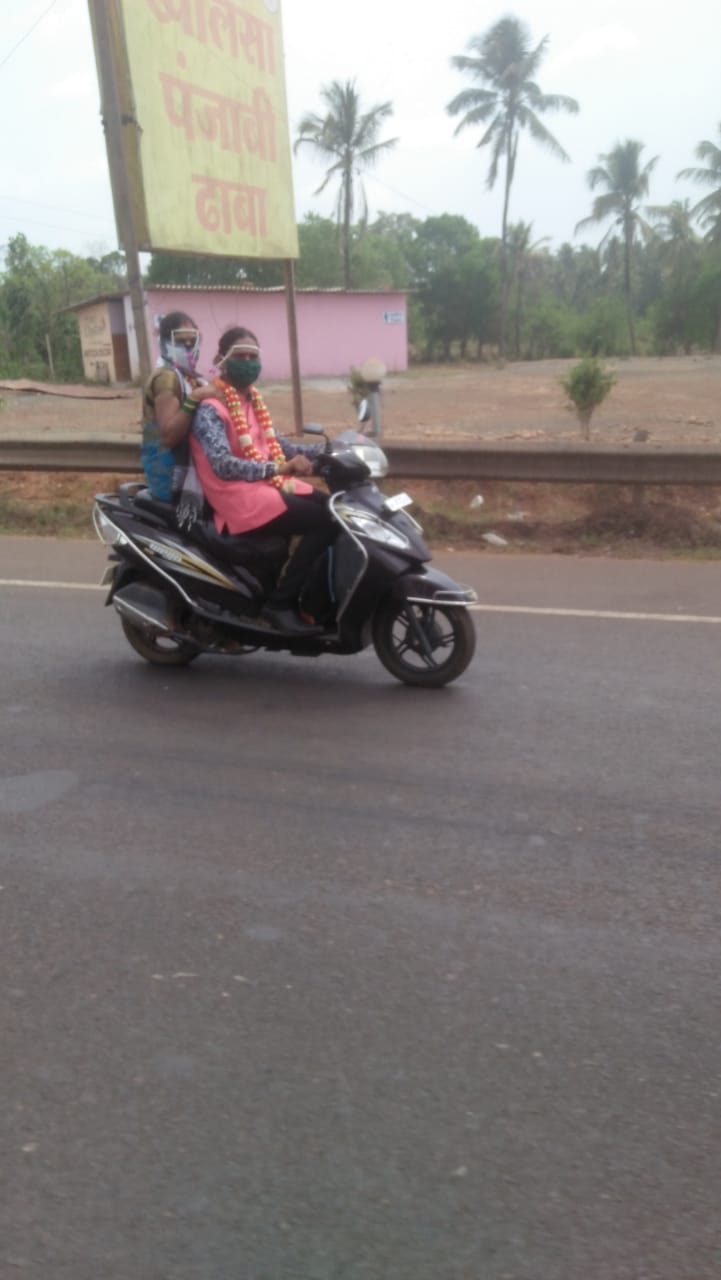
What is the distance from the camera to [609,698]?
17.8 ft

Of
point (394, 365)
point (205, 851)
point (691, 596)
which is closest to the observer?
point (205, 851)

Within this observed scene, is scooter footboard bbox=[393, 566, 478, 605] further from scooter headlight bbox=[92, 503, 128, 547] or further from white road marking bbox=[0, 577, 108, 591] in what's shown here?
white road marking bbox=[0, 577, 108, 591]

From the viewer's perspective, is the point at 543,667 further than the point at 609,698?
Yes

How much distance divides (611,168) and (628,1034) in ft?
214

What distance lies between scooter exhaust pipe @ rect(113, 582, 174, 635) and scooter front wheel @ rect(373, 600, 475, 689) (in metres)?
1.05

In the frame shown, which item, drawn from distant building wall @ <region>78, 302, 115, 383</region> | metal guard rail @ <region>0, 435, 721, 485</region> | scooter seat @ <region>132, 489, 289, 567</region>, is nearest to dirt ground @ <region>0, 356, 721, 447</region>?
metal guard rail @ <region>0, 435, 721, 485</region>

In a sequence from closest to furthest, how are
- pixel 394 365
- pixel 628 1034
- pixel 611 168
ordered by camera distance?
pixel 628 1034
pixel 394 365
pixel 611 168

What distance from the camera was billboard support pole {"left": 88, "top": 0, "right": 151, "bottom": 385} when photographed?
31.8 feet

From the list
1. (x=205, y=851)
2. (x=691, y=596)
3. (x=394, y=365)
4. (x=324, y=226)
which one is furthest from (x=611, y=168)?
(x=205, y=851)

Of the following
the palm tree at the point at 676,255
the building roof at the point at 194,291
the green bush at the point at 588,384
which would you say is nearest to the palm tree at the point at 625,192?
the palm tree at the point at 676,255

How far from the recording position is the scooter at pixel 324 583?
5395 millimetres

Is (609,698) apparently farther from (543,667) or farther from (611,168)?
(611,168)

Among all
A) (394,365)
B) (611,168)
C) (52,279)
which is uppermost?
(611,168)

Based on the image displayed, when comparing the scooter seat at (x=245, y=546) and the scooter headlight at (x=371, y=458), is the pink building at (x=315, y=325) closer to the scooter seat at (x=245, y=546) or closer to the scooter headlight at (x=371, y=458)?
the scooter seat at (x=245, y=546)
